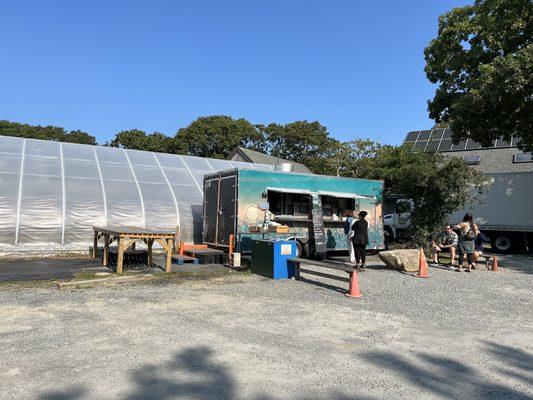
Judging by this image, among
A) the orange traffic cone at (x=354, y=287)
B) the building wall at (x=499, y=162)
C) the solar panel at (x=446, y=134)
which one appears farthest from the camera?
the solar panel at (x=446, y=134)

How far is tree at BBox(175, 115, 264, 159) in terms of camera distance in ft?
161

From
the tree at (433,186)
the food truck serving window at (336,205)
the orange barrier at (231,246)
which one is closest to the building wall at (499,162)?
the tree at (433,186)

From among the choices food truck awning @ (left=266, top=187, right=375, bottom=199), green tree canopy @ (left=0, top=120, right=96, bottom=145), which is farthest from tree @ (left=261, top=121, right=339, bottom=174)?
food truck awning @ (left=266, top=187, right=375, bottom=199)

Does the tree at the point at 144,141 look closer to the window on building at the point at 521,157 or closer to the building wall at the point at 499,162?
the building wall at the point at 499,162

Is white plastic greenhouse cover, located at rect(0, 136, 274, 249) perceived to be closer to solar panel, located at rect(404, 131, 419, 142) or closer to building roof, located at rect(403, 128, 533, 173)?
building roof, located at rect(403, 128, 533, 173)

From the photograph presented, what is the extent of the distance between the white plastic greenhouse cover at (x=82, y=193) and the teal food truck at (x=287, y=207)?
2.43 metres

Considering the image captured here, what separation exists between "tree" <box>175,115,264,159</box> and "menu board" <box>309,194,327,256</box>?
115 feet

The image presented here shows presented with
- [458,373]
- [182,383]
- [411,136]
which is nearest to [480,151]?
[411,136]

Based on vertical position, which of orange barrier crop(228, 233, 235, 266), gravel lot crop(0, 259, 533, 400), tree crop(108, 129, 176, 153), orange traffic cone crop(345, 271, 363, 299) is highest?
tree crop(108, 129, 176, 153)

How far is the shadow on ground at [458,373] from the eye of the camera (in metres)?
4.09

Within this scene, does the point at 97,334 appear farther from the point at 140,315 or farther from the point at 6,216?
the point at 6,216

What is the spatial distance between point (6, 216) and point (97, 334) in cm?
1041

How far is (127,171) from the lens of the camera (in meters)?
17.9

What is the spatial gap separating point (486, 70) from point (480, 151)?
20898 mm
